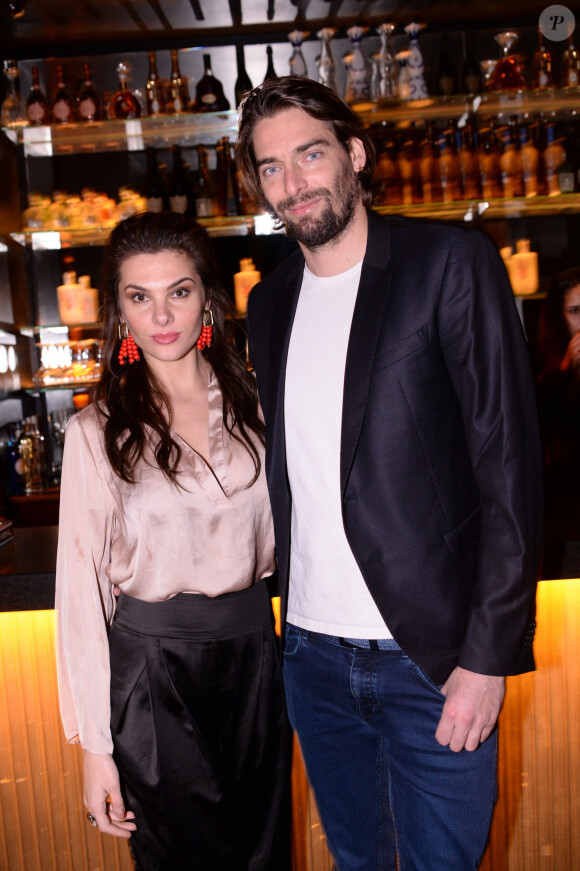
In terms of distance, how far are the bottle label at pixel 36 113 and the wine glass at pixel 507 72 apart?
6.65 ft

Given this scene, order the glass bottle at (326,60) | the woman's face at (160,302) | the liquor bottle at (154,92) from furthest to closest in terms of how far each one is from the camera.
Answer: the liquor bottle at (154,92) < the glass bottle at (326,60) < the woman's face at (160,302)

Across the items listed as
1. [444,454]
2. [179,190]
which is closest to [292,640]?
[444,454]

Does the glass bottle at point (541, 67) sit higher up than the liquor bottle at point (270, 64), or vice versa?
the liquor bottle at point (270, 64)

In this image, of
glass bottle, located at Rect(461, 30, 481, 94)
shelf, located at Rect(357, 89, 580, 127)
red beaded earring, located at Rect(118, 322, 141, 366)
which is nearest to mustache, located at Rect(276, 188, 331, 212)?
red beaded earring, located at Rect(118, 322, 141, 366)

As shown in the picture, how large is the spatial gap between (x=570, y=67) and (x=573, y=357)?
1.30 metres

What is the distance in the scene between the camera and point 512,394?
3.75 feet

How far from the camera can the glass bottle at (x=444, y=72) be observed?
11.7 feet

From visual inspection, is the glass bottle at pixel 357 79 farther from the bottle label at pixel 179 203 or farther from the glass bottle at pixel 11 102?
the glass bottle at pixel 11 102

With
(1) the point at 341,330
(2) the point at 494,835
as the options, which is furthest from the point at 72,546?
(2) the point at 494,835

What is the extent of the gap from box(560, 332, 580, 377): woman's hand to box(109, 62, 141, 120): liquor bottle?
7.19 ft

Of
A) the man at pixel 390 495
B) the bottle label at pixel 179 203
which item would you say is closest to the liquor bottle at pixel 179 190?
the bottle label at pixel 179 203

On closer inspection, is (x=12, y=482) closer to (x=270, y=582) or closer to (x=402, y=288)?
(x=270, y=582)

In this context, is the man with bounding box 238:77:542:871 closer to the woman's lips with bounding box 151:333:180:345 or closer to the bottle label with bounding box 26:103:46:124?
the woman's lips with bounding box 151:333:180:345

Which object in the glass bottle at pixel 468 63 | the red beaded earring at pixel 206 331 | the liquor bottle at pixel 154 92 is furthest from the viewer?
the glass bottle at pixel 468 63
